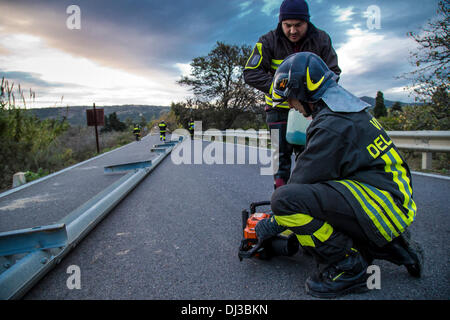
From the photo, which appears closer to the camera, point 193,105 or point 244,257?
point 244,257

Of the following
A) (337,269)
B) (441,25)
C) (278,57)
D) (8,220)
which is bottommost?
(8,220)

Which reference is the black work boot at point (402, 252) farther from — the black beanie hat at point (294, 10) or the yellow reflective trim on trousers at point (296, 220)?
the black beanie hat at point (294, 10)

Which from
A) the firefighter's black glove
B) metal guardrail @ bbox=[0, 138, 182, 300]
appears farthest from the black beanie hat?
metal guardrail @ bbox=[0, 138, 182, 300]

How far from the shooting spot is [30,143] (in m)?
9.74

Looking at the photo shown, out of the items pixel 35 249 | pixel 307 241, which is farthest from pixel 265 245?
pixel 35 249

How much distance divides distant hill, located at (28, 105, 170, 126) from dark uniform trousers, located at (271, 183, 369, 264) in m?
10.6

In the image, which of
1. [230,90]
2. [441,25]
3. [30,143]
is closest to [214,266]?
[441,25]

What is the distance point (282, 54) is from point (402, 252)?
2296 mm

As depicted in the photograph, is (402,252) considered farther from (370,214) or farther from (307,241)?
(307,241)

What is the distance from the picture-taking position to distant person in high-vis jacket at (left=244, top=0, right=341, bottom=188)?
318 cm

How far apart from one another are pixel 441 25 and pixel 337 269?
7.65 m
